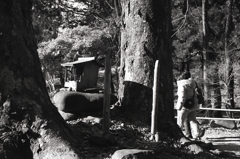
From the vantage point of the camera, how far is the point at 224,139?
372 inches

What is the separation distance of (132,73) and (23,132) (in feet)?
8.50

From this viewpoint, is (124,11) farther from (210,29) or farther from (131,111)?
(210,29)

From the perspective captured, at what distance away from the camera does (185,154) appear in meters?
4.79

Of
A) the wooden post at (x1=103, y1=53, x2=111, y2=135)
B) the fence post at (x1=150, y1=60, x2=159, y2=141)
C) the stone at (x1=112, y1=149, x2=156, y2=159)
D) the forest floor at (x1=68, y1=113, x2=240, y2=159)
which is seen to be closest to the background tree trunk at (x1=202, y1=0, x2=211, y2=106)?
the forest floor at (x1=68, y1=113, x2=240, y2=159)

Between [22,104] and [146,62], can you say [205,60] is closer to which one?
[146,62]

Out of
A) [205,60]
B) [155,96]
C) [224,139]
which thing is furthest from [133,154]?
[205,60]

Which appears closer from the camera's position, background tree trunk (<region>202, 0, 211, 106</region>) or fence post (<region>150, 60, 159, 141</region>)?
fence post (<region>150, 60, 159, 141</region>)

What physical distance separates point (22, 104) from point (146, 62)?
263 cm

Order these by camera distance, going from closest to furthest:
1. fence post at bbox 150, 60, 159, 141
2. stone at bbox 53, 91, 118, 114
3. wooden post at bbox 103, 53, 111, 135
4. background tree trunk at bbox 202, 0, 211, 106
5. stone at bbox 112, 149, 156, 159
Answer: stone at bbox 112, 149, 156, 159 → wooden post at bbox 103, 53, 111, 135 → fence post at bbox 150, 60, 159, 141 → stone at bbox 53, 91, 118, 114 → background tree trunk at bbox 202, 0, 211, 106

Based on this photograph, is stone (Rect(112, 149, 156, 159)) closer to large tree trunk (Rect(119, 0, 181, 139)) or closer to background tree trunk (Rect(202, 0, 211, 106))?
large tree trunk (Rect(119, 0, 181, 139))

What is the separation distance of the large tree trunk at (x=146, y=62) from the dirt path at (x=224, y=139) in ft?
8.93

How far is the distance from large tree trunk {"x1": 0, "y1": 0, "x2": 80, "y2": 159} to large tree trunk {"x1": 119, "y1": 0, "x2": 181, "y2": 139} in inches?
73.3

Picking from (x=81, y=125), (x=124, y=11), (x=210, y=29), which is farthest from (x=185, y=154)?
(x=210, y=29)

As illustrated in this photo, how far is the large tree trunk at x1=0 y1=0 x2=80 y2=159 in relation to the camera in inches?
155
